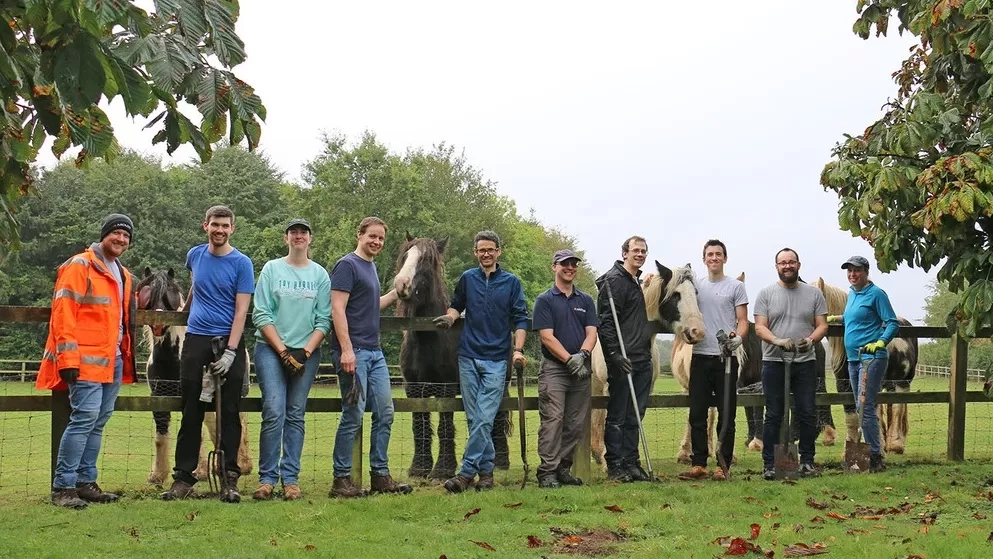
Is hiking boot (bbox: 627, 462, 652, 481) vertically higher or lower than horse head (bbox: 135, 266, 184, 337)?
lower

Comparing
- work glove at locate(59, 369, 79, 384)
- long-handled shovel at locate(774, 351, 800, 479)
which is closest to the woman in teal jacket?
long-handled shovel at locate(774, 351, 800, 479)

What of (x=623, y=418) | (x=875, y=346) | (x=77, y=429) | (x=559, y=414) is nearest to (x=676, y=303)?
(x=623, y=418)

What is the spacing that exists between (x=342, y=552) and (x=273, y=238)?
40402 mm

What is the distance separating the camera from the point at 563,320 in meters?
7.87

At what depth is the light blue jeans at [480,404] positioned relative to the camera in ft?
24.7

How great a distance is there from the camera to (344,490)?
7.08 meters

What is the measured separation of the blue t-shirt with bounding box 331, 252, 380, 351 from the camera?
7057mm

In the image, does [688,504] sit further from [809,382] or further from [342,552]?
[342,552]

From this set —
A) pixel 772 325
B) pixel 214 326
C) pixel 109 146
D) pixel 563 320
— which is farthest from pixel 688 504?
pixel 109 146

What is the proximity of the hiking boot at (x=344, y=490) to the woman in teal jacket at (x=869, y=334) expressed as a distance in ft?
15.5

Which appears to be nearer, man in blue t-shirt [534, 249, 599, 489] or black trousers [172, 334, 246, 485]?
black trousers [172, 334, 246, 485]

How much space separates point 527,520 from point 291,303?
2.29 m

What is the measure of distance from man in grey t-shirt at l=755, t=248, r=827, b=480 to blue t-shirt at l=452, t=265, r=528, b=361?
234cm

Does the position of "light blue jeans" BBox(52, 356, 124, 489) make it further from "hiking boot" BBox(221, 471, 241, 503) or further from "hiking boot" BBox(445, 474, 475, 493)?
"hiking boot" BBox(445, 474, 475, 493)
